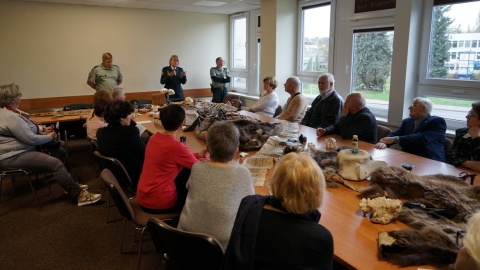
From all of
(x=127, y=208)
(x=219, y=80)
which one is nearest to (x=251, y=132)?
(x=127, y=208)

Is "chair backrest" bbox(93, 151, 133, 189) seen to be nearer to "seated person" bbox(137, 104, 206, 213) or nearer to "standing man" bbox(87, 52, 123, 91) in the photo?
"seated person" bbox(137, 104, 206, 213)

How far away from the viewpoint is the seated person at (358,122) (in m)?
3.23

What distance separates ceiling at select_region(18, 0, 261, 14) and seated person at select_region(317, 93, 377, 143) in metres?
3.64

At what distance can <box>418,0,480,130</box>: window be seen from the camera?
3.72 m

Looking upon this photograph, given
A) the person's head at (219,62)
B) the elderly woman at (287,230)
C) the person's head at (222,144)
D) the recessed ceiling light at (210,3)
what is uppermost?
the recessed ceiling light at (210,3)

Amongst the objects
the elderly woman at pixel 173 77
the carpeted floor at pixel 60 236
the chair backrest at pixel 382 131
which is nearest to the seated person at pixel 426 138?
the chair backrest at pixel 382 131

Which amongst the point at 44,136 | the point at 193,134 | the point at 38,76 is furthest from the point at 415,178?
the point at 38,76

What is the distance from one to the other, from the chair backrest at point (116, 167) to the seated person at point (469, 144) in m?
2.49

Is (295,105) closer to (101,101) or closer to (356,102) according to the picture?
(356,102)

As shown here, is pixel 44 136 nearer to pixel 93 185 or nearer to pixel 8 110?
pixel 8 110

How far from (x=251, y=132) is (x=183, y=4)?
446cm

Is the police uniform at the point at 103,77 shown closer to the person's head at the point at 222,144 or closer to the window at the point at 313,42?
the window at the point at 313,42

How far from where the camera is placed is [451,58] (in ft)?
12.9

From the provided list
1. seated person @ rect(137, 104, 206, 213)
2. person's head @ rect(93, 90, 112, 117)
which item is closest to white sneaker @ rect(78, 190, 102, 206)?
person's head @ rect(93, 90, 112, 117)
